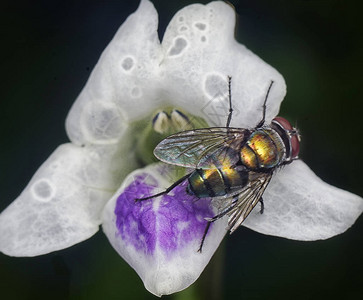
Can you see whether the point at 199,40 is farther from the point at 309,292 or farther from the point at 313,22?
the point at 309,292

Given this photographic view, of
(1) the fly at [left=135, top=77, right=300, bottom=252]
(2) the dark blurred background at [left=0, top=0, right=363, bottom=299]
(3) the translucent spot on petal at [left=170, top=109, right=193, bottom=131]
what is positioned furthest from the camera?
(2) the dark blurred background at [left=0, top=0, right=363, bottom=299]

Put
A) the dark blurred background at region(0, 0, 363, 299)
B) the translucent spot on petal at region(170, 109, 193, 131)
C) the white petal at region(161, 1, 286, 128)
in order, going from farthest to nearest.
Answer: the dark blurred background at region(0, 0, 363, 299) < the translucent spot on petal at region(170, 109, 193, 131) < the white petal at region(161, 1, 286, 128)

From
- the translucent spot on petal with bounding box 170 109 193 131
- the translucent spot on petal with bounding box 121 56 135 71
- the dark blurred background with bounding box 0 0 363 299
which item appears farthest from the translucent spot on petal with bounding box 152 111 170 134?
the dark blurred background with bounding box 0 0 363 299

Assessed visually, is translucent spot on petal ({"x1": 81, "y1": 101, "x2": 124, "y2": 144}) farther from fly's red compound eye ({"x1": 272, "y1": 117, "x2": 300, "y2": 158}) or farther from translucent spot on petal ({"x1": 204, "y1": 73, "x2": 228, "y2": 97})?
fly's red compound eye ({"x1": 272, "y1": 117, "x2": 300, "y2": 158})

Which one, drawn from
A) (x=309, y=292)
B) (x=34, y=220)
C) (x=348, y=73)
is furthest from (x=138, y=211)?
(x=348, y=73)

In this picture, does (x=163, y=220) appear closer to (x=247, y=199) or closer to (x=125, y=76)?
(x=247, y=199)

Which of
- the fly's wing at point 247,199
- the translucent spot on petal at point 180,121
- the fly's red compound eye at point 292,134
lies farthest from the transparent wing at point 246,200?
the translucent spot on petal at point 180,121

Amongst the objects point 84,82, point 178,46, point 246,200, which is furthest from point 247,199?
point 84,82
